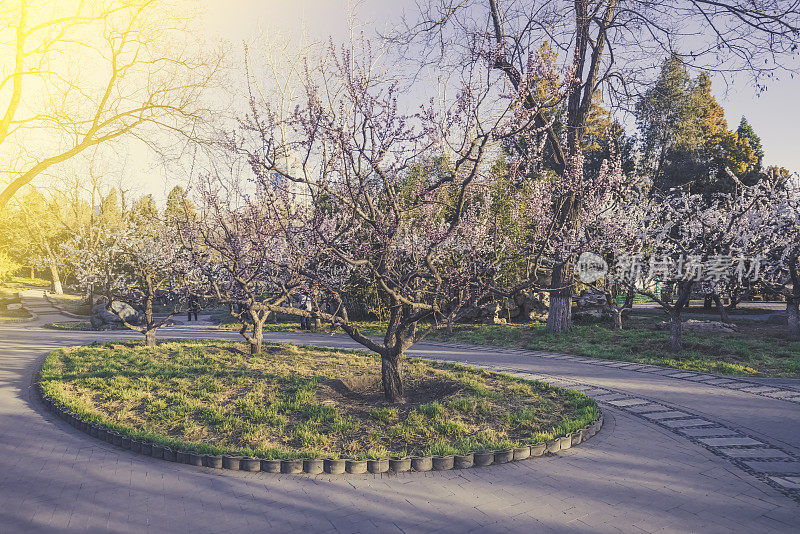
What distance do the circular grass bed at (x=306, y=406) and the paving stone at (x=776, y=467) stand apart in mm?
1932

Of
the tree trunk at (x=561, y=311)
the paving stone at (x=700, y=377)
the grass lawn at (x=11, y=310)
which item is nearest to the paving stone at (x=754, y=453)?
the paving stone at (x=700, y=377)

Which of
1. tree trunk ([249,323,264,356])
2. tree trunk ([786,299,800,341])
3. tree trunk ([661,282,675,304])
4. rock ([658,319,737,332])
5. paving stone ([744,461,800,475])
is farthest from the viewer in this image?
rock ([658,319,737,332])

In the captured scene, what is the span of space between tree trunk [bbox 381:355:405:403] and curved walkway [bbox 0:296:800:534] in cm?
265

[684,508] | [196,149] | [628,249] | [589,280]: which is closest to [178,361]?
[196,149]

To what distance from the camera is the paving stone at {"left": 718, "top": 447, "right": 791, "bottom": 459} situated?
587 centimetres

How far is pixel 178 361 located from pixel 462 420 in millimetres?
7567

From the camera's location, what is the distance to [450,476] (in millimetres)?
5156

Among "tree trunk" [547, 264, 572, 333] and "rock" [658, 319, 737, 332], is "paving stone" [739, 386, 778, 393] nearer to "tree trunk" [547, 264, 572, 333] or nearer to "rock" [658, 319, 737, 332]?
"tree trunk" [547, 264, 572, 333]

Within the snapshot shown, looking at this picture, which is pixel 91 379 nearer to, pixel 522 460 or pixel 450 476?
pixel 450 476

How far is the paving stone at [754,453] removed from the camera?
5.87m

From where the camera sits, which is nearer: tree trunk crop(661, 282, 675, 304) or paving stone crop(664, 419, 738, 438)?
paving stone crop(664, 419, 738, 438)

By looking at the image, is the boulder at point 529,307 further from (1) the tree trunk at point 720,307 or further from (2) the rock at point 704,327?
(1) the tree trunk at point 720,307

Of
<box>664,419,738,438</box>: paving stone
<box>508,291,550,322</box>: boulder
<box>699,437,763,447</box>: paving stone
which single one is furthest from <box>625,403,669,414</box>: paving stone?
<box>508,291,550,322</box>: boulder

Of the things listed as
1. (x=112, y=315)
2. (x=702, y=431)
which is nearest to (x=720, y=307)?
(x=702, y=431)
